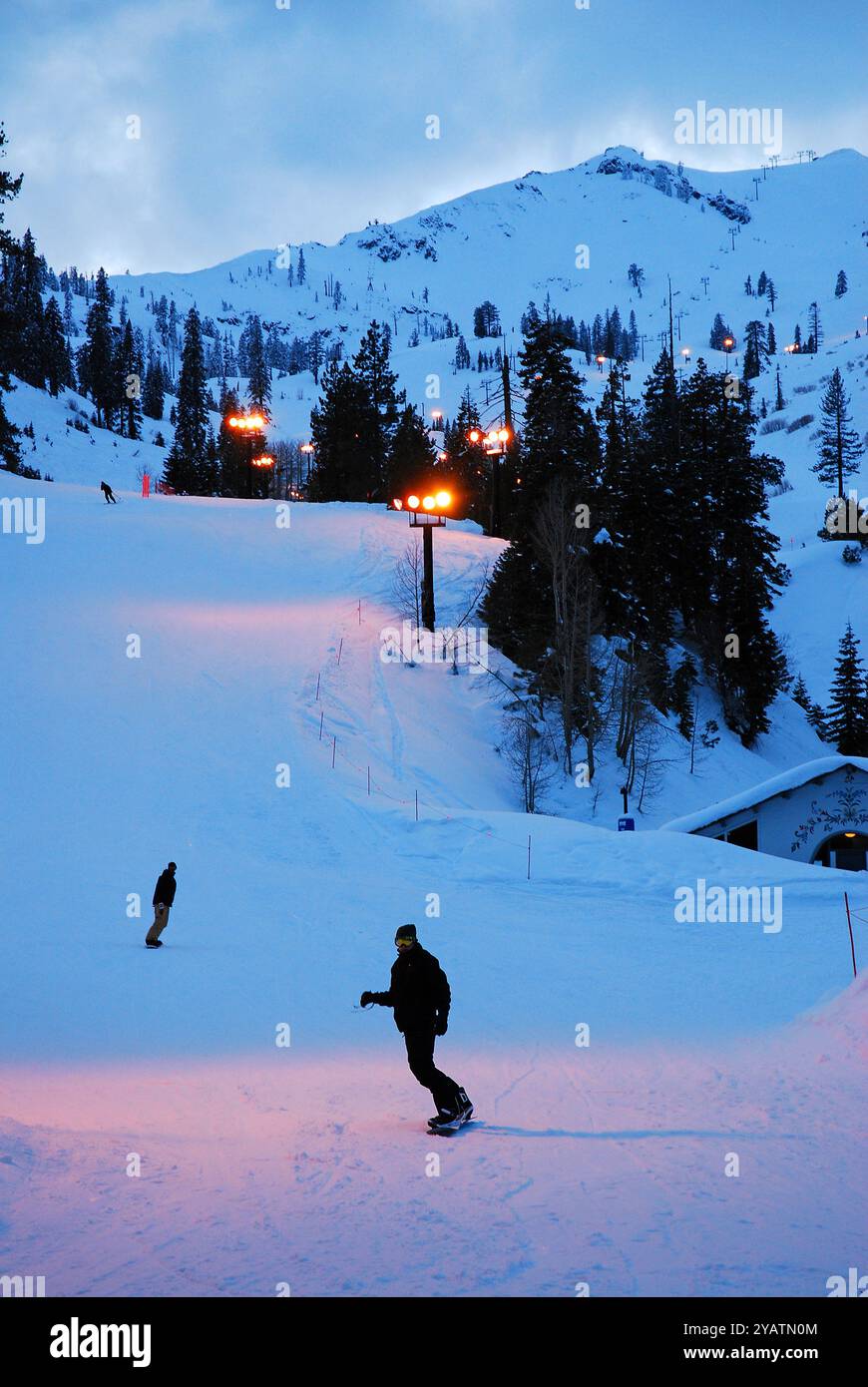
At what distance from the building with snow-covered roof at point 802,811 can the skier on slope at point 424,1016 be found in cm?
2207

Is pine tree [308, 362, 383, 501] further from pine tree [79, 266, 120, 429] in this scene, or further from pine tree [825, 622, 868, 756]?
pine tree [79, 266, 120, 429]

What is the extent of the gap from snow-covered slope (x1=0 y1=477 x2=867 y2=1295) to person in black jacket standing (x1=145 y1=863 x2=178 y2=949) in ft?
1.13

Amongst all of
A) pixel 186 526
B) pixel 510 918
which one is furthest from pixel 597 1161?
pixel 186 526

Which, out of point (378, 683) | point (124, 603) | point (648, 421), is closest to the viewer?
point (378, 683)

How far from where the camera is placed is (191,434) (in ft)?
326

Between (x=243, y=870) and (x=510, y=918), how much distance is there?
211 inches

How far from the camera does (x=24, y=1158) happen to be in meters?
7.02

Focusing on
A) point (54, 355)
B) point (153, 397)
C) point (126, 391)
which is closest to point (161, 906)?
point (54, 355)

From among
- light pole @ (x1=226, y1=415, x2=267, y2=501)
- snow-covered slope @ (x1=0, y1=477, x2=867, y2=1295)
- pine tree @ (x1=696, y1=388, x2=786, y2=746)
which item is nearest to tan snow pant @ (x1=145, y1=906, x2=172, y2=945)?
snow-covered slope @ (x1=0, y1=477, x2=867, y2=1295)

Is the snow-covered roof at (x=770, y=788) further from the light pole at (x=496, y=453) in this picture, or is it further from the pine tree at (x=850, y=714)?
the pine tree at (x=850, y=714)

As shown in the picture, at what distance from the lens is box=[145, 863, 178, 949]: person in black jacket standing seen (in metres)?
14.7

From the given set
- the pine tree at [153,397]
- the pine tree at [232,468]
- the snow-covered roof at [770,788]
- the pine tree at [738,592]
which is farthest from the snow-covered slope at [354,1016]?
the pine tree at [153,397]

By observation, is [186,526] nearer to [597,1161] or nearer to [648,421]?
[648,421]

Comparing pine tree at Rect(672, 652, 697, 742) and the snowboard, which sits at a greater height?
pine tree at Rect(672, 652, 697, 742)
